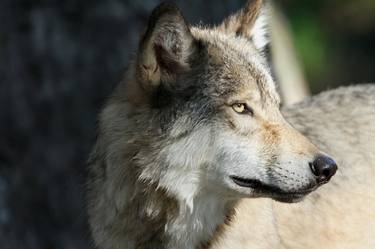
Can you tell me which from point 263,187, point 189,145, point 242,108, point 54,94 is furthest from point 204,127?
point 54,94

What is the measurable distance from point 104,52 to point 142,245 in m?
3.43

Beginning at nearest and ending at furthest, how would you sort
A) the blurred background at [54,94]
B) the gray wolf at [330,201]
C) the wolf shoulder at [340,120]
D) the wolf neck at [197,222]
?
the wolf neck at [197,222] < the gray wolf at [330,201] < the wolf shoulder at [340,120] < the blurred background at [54,94]

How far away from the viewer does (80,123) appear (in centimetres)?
1203

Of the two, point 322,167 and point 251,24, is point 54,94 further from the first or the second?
point 322,167

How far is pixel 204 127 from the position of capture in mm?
8625

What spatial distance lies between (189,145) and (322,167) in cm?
90

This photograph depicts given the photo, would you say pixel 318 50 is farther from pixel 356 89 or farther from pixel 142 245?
pixel 142 245

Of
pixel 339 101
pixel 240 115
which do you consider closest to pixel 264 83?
pixel 240 115

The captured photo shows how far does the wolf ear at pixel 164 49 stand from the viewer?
8.52 metres

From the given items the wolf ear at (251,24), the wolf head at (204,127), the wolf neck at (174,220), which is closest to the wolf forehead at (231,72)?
the wolf head at (204,127)

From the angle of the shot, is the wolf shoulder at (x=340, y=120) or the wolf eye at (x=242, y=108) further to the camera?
the wolf shoulder at (x=340, y=120)

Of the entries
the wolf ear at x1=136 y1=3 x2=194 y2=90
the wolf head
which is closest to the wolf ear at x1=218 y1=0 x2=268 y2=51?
the wolf head

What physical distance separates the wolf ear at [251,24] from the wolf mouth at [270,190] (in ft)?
4.33

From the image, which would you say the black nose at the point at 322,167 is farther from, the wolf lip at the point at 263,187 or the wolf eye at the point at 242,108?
the wolf eye at the point at 242,108
